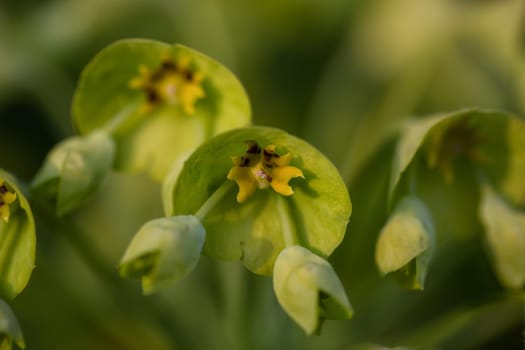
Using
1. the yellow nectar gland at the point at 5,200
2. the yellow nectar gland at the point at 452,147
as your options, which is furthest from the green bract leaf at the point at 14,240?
the yellow nectar gland at the point at 452,147

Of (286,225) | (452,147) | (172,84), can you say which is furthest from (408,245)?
(172,84)

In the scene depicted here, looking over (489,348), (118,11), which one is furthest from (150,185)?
(489,348)

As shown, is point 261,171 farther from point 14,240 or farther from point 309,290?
point 14,240

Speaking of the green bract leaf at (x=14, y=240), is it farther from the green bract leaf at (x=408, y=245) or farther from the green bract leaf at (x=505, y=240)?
the green bract leaf at (x=505, y=240)

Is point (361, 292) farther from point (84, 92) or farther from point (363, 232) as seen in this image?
point (84, 92)

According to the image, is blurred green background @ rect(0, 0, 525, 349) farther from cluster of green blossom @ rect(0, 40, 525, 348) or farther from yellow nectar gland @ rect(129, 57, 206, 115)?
yellow nectar gland @ rect(129, 57, 206, 115)
